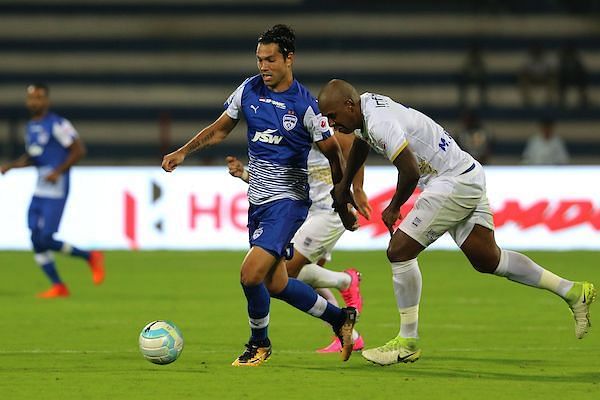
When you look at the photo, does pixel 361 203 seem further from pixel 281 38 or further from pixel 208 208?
pixel 208 208

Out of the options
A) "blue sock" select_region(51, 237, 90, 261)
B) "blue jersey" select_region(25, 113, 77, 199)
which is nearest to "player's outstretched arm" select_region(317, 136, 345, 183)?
"blue sock" select_region(51, 237, 90, 261)

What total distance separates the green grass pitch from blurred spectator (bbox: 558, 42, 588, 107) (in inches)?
334

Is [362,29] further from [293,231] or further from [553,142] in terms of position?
[293,231]

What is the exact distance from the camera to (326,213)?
31.9ft

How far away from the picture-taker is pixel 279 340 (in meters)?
9.89

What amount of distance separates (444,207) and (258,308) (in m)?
1.28

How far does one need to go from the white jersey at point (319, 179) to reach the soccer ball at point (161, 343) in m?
1.96

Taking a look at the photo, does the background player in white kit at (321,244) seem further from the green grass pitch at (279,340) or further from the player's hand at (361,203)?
the player's hand at (361,203)

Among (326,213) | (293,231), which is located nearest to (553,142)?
(326,213)

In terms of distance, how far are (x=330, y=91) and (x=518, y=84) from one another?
711 inches

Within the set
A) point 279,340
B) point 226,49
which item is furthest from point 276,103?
point 226,49

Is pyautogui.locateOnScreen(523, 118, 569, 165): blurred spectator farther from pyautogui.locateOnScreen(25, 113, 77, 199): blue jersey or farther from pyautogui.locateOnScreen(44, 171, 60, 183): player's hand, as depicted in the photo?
pyautogui.locateOnScreen(44, 171, 60, 183): player's hand

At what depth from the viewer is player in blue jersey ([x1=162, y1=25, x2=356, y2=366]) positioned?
26.7 feet

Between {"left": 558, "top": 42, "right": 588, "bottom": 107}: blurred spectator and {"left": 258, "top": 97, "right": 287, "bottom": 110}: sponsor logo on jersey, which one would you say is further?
{"left": 558, "top": 42, "right": 588, "bottom": 107}: blurred spectator
